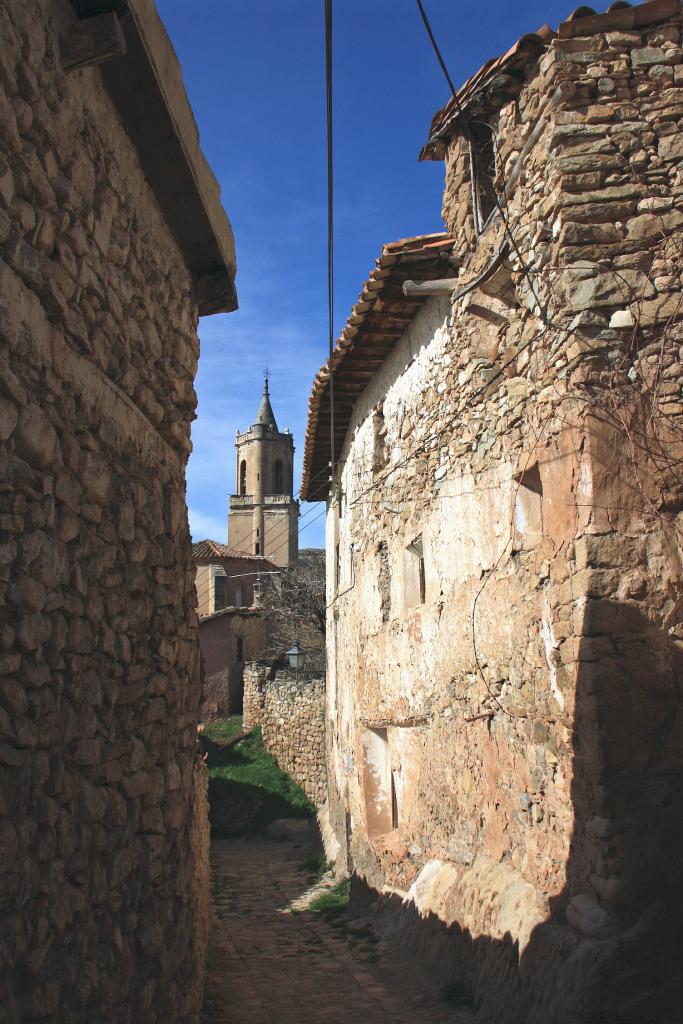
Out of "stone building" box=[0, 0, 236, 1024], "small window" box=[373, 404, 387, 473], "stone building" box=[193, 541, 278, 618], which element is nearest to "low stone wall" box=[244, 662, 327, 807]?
"small window" box=[373, 404, 387, 473]

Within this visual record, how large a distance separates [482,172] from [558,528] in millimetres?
3209

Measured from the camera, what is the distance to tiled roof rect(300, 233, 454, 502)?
7176mm

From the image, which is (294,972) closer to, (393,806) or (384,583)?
(393,806)

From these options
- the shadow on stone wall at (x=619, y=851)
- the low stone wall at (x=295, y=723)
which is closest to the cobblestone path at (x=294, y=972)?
the shadow on stone wall at (x=619, y=851)

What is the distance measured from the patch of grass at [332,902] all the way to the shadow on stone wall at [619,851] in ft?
18.1

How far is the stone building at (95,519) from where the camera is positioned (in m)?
2.57

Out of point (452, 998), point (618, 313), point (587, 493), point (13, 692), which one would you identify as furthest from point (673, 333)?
point (452, 998)

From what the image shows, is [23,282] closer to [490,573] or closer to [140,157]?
[140,157]

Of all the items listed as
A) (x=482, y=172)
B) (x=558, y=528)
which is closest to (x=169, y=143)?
(x=558, y=528)

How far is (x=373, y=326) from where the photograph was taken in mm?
8750

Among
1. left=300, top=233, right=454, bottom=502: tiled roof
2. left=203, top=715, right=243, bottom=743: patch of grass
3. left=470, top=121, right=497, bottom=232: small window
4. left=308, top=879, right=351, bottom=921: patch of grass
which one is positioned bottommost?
left=308, top=879, right=351, bottom=921: patch of grass

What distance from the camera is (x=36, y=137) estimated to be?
111 inches

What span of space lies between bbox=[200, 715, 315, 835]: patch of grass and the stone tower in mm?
34389

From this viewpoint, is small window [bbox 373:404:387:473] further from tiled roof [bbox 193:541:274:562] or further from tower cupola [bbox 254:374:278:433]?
tower cupola [bbox 254:374:278:433]
